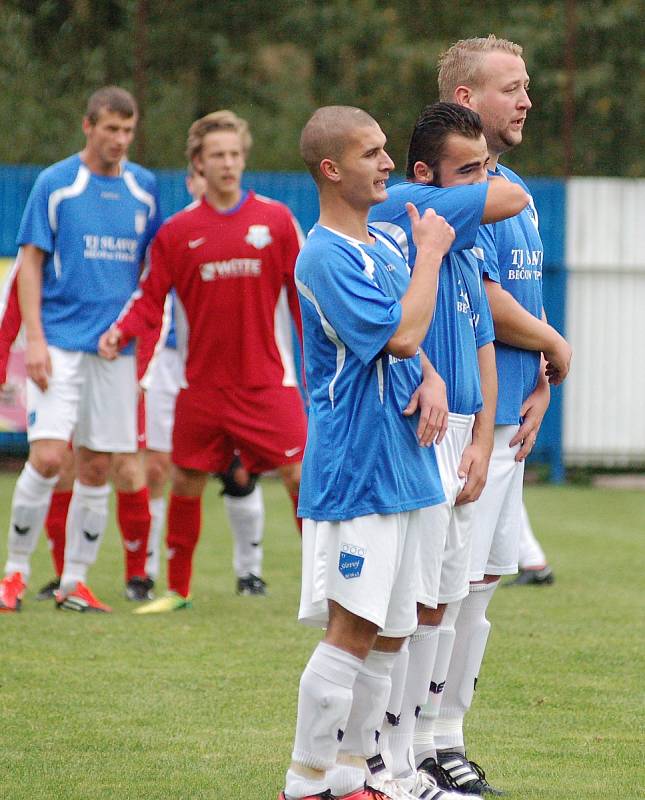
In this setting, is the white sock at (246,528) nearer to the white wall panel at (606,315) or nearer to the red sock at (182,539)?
the red sock at (182,539)

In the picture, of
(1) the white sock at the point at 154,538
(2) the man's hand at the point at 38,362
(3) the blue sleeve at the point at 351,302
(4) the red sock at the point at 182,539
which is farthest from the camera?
(1) the white sock at the point at 154,538

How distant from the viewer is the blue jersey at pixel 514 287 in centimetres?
436

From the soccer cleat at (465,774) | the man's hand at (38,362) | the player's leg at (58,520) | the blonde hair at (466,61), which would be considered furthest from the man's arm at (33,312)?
the soccer cleat at (465,774)

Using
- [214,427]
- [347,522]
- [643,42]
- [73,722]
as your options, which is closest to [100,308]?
[214,427]

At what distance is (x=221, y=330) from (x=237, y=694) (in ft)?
7.39

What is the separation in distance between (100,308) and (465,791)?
11.9ft

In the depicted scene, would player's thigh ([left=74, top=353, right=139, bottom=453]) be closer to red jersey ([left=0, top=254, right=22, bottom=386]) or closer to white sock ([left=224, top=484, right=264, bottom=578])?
red jersey ([left=0, top=254, right=22, bottom=386])

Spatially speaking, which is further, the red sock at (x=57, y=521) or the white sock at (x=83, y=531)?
the red sock at (x=57, y=521)

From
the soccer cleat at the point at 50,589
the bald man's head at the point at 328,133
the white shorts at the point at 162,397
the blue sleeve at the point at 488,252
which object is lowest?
the soccer cleat at the point at 50,589

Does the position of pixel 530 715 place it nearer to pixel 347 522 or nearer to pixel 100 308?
pixel 347 522

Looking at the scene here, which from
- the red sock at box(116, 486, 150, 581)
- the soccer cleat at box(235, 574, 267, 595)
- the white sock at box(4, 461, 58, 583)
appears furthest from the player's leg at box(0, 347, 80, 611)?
the soccer cleat at box(235, 574, 267, 595)

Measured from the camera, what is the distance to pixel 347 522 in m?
3.78

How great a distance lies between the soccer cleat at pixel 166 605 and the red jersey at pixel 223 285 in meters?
1.03

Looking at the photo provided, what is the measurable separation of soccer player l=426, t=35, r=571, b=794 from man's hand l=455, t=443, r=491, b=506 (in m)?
0.23
